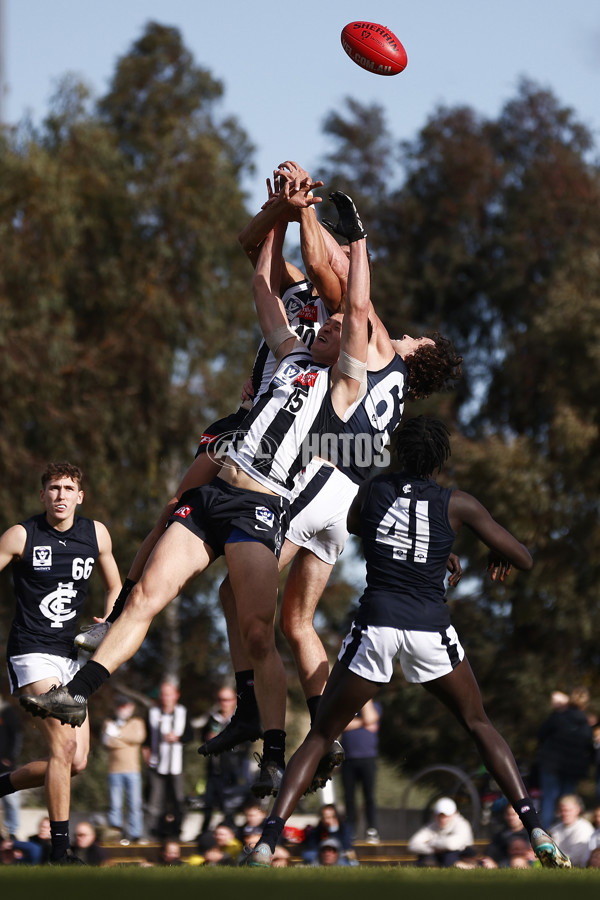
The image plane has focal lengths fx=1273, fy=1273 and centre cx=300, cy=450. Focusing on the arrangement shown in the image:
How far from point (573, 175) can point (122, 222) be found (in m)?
11.3

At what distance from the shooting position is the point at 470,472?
81.4 feet

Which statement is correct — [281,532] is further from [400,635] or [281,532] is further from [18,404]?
[18,404]

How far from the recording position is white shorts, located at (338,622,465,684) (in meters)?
6.45

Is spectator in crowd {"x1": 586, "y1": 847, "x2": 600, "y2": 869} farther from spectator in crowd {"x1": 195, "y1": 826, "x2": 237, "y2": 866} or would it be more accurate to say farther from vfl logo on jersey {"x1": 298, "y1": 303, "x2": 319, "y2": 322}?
vfl logo on jersey {"x1": 298, "y1": 303, "x2": 319, "y2": 322}

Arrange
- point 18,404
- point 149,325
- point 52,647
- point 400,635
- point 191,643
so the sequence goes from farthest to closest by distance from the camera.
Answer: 1. point 191,643
2. point 149,325
3. point 18,404
4. point 52,647
5. point 400,635

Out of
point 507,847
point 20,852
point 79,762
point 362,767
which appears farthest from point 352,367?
point 362,767

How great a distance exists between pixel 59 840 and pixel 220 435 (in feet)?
8.84

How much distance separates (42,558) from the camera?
809 cm

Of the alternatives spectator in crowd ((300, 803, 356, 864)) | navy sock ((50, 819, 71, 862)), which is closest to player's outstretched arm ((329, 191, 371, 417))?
navy sock ((50, 819, 71, 862))

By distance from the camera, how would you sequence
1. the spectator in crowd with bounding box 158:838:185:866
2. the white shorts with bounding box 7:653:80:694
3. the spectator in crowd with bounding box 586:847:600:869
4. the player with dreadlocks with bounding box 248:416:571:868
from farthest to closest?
1. the spectator in crowd with bounding box 158:838:185:866
2. the spectator in crowd with bounding box 586:847:600:869
3. the white shorts with bounding box 7:653:80:694
4. the player with dreadlocks with bounding box 248:416:571:868

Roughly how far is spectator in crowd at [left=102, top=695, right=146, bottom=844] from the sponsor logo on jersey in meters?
6.98

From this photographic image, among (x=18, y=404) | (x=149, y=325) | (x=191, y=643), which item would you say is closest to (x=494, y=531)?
(x=18, y=404)

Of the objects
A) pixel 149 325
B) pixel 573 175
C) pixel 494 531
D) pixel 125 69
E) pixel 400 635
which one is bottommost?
pixel 400 635

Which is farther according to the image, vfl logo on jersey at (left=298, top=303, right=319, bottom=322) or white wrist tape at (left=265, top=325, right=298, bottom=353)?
vfl logo on jersey at (left=298, top=303, right=319, bottom=322)
